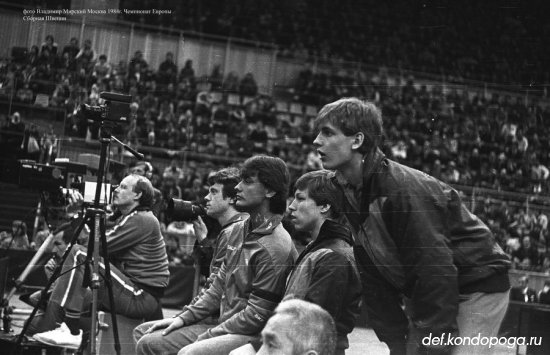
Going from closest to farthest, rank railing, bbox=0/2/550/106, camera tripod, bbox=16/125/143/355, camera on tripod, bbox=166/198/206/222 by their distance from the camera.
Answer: railing, bbox=0/2/550/106 → camera on tripod, bbox=166/198/206/222 → camera tripod, bbox=16/125/143/355

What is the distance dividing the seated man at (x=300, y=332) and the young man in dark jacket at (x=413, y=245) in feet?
1.21

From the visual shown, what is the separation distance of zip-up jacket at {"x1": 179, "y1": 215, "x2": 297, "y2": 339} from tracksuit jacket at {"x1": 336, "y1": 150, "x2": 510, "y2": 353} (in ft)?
1.73

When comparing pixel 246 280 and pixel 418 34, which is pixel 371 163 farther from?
pixel 246 280

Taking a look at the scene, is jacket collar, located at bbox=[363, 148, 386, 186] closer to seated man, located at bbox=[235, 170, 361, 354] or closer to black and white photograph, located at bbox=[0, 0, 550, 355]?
black and white photograph, located at bbox=[0, 0, 550, 355]

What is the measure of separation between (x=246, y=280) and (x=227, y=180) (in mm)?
615

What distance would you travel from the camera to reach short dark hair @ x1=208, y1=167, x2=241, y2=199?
135 inches

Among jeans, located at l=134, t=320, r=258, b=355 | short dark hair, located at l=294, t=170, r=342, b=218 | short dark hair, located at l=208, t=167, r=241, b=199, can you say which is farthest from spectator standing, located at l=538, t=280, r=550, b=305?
short dark hair, located at l=208, t=167, r=241, b=199

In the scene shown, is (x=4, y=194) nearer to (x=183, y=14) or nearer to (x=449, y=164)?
(x=183, y=14)

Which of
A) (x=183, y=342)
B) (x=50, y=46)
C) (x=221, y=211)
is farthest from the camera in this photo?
(x=221, y=211)

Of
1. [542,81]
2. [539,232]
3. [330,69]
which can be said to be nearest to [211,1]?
[330,69]

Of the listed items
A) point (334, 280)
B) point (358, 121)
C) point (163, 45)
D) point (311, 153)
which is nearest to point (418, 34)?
point (358, 121)

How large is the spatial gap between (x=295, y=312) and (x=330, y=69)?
99cm

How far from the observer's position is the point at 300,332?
196 centimetres

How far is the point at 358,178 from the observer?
2355mm
